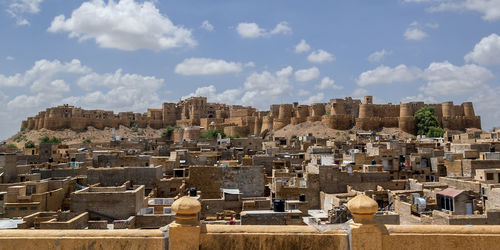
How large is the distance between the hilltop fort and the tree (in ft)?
3.12

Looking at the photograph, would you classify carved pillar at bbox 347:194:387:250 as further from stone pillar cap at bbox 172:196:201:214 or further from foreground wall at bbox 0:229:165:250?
foreground wall at bbox 0:229:165:250

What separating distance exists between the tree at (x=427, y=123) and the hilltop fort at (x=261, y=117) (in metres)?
0.95

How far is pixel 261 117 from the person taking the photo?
64125mm

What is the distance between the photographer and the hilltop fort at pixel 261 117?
188 feet

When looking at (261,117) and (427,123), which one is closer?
(427,123)

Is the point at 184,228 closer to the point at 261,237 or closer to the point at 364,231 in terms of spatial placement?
the point at 261,237

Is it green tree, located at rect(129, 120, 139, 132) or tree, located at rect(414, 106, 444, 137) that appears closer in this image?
tree, located at rect(414, 106, 444, 137)

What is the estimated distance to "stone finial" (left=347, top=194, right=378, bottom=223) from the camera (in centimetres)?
383

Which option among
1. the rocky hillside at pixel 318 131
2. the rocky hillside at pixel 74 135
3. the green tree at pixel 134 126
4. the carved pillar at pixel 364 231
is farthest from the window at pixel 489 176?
the green tree at pixel 134 126

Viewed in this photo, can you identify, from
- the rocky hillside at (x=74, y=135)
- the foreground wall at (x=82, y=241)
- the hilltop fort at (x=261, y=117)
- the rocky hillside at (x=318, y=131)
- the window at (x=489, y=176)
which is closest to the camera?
the foreground wall at (x=82, y=241)

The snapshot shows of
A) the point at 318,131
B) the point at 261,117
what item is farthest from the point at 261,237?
the point at 261,117

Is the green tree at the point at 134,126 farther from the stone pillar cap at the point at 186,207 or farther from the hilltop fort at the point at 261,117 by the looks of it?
the stone pillar cap at the point at 186,207

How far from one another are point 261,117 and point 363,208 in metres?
60.3

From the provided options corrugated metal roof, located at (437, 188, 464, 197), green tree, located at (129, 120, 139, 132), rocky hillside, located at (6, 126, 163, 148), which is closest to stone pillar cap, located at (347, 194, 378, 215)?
corrugated metal roof, located at (437, 188, 464, 197)
